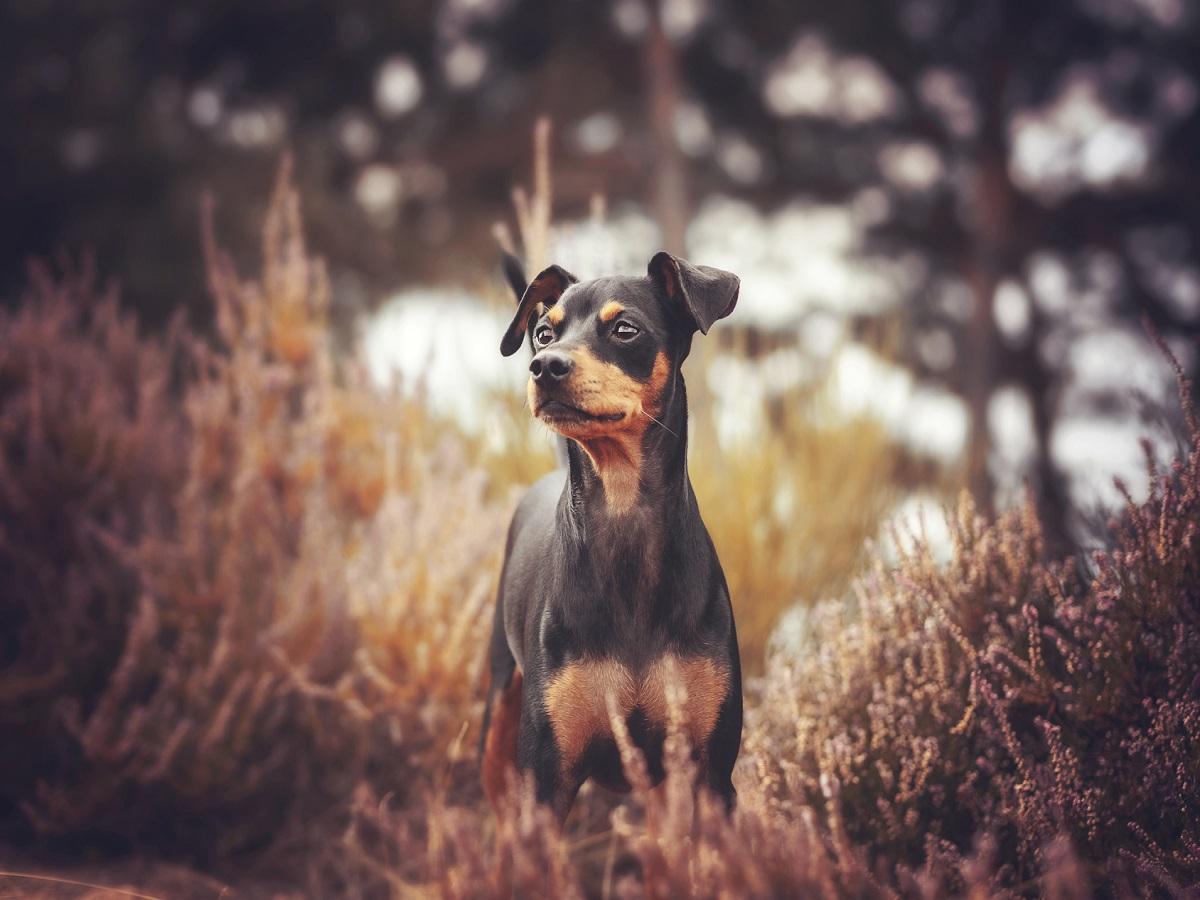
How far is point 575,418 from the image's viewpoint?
1804 mm

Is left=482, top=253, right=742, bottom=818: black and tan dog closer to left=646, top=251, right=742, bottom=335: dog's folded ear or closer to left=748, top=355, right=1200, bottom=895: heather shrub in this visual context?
left=646, top=251, right=742, bottom=335: dog's folded ear

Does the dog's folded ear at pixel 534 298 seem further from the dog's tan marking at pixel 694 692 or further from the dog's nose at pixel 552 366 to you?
the dog's tan marking at pixel 694 692

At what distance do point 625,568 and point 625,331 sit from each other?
460mm

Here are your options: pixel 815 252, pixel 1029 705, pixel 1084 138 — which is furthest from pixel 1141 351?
pixel 1029 705

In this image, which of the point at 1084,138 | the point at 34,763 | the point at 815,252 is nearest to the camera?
the point at 34,763

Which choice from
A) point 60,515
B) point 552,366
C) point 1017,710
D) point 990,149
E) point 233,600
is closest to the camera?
point 552,366

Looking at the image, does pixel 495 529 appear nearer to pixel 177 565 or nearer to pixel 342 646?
pixel 342 646

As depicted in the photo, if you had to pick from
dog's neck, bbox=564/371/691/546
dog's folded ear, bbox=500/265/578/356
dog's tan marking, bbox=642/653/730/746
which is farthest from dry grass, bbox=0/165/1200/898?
dog's folded ear, bbox=500/265/578/356

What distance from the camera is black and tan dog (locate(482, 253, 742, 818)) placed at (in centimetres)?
186

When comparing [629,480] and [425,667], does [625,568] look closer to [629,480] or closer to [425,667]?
[629,480]

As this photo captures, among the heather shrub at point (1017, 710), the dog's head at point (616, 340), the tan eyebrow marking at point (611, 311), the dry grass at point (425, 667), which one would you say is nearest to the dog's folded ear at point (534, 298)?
the dog's head at point (616, 340)

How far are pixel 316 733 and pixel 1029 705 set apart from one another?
231 cm

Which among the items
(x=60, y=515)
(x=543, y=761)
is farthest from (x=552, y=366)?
(x=60, y=515)

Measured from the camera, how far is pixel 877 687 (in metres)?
2.53
